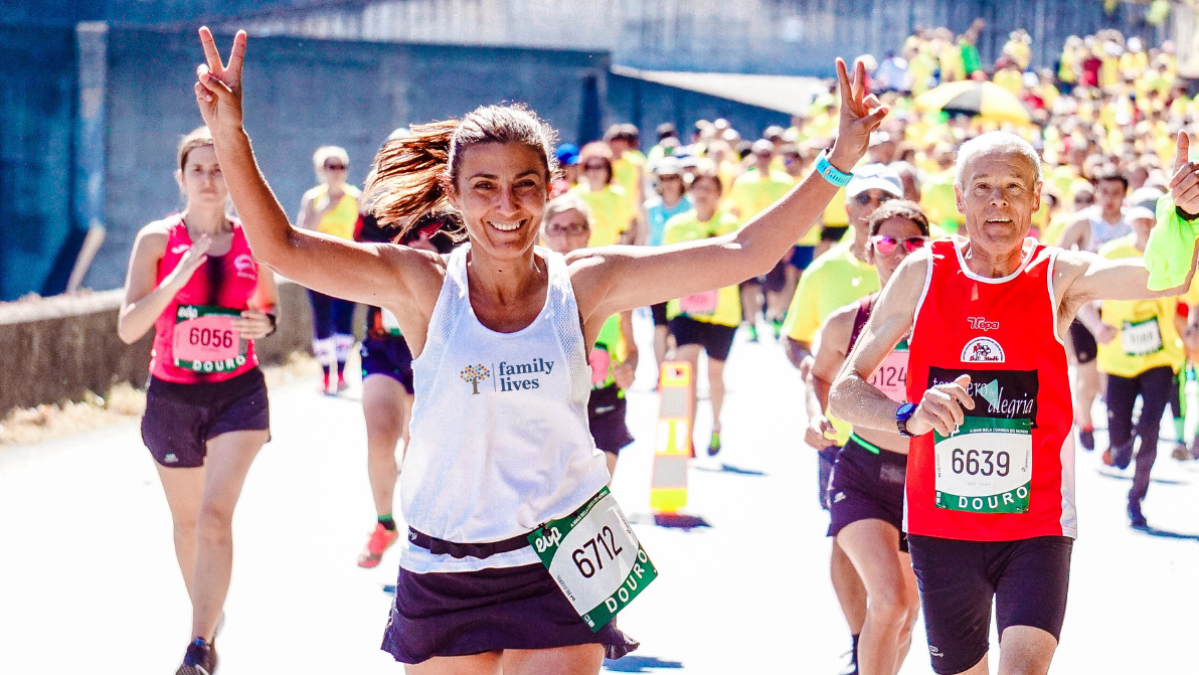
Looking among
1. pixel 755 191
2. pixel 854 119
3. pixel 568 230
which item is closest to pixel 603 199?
pixel 755 191

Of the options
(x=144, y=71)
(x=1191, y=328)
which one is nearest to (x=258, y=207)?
(x=1191, y=328)

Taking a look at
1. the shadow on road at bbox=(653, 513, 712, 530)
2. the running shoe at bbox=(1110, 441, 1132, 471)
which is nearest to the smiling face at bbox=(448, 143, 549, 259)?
the shadow on road at bbox=(653, 513, 712, 530)

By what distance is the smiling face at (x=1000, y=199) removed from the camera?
13.7ft

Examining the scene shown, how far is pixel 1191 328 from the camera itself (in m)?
9.51

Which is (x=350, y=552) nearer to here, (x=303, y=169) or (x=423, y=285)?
(x=423, y=285)

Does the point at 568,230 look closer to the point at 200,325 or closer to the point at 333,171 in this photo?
the point at 200,325

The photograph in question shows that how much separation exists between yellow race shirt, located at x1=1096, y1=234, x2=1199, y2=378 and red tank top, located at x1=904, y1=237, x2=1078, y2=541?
5.51m

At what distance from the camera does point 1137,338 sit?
31.1 feet

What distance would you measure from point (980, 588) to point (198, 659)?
2578mm

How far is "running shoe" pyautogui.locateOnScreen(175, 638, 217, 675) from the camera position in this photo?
210 inches

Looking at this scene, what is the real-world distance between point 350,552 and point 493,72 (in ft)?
62.2

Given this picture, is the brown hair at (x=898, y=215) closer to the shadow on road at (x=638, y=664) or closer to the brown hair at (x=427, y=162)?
the shadow on road at (x=638, y=664)

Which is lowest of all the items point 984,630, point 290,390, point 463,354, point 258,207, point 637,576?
point 290,390

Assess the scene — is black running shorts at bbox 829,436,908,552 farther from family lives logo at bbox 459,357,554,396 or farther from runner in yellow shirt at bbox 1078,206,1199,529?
runner in yellow shirt at bbox 1078,206,1199,529
